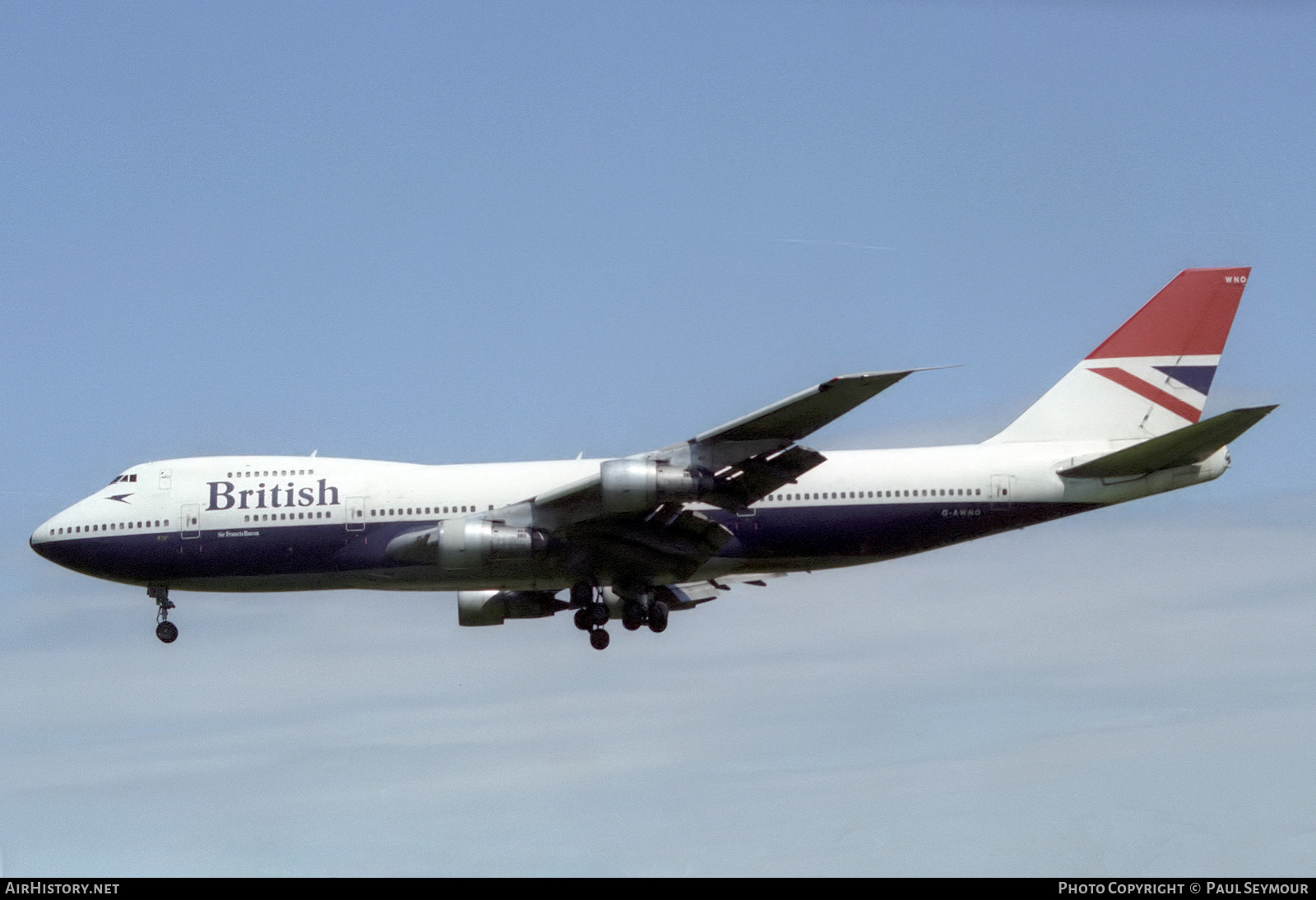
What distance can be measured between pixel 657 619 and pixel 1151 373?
1239 cm

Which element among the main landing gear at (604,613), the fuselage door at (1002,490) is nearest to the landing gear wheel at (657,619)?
the main landing gear at (604,613)

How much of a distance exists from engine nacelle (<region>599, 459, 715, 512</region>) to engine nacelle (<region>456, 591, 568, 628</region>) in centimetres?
694

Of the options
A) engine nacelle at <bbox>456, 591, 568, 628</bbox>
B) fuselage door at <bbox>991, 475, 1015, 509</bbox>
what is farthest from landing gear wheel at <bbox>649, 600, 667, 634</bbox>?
fuselage door at <bbox>991, 475, 1015, 509</bbox>

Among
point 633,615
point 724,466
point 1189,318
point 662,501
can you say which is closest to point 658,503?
point 662,501

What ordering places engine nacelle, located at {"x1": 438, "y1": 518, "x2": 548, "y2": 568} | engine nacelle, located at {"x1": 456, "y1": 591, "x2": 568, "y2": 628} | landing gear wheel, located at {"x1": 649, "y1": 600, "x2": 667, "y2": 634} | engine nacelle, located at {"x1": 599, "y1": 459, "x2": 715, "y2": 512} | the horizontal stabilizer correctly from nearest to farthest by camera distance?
engine nacelle, located at {"x1": 599, "y1": 459, "x2": 715, "y2": 512} < the horizontal stabilizer < engine nacelle, located at {"x1": 438, "y1": 518, "x2": 548, "y2": 568} < landing gear wheel, located at {"x1": 649, "y1": 600, "x2": 667, "y2": 634} < engine nacelle, located at {"x1": 456, "y1": 591, "x2": 568, "y2": 628}

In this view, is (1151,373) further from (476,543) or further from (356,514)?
(356,514)

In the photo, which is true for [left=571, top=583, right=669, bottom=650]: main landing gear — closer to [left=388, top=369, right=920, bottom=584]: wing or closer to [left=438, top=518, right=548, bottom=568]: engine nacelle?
[left=388, top=369, right=920, bottom=584]: wing

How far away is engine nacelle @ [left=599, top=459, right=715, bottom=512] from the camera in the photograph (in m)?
29.5

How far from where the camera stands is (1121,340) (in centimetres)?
3566

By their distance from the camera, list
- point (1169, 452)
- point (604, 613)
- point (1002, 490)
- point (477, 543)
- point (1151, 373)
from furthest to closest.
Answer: point (1151, 373) < point (604, 613) < point (1002, 490) < point (1169, 452) < point (477, 543)

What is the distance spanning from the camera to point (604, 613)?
33219mm
